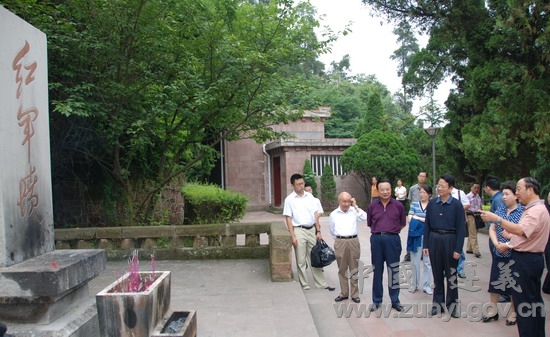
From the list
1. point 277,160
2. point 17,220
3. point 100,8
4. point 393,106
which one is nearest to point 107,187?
point 100,8

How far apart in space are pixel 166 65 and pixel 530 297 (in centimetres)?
660

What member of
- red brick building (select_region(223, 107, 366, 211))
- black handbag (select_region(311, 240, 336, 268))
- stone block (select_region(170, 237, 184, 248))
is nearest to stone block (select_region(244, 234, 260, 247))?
stone block (select_region(170, 237, 184, 248))

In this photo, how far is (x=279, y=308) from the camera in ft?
16.6

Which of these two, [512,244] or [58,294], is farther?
[512,244]

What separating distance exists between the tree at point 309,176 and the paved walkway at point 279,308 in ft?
42.5

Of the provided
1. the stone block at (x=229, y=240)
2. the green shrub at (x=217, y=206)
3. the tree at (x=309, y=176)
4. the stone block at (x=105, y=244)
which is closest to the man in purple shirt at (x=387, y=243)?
the stone block at (x=229, y=240)

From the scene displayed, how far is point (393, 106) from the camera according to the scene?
40062 millimetres

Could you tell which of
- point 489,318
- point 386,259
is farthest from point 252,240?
point 489,318

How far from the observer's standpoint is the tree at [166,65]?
23.2 ft

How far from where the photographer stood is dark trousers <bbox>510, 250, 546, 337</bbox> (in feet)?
13.3

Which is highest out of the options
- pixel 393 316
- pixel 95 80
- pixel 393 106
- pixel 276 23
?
pixel 393 106

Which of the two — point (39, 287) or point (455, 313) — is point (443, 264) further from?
point (39, 287)

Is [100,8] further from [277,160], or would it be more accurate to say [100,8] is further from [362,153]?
[277,160]

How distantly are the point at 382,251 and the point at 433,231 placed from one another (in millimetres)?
683
